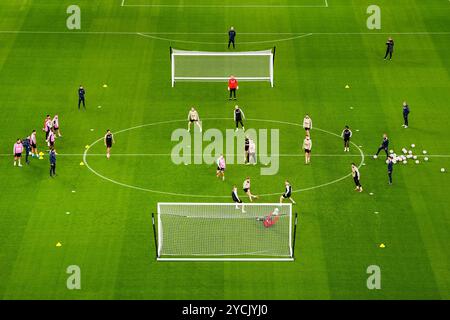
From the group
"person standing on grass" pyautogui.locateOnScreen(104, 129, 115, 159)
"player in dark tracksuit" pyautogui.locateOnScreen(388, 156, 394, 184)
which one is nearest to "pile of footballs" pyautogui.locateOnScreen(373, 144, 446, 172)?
"player in dark tracksuit" pyautogui.locateOnScreen(388, 156, 394, 184)

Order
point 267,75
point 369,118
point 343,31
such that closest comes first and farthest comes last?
point 369,118 → point 267,75 → point 343,31

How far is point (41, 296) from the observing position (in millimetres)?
54156

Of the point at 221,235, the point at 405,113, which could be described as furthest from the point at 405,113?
the point at 221,235

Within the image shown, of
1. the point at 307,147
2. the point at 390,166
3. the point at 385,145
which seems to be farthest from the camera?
the point at 385,145

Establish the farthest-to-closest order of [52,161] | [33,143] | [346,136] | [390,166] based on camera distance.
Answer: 1. [346,136]
2. [33,143]
3. [52,161]
4. [390,166]

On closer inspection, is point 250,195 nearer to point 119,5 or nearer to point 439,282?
point 439,282

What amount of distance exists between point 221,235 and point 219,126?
14.4 metres

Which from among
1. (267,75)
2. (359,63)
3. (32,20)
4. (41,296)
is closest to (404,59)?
(359,63)

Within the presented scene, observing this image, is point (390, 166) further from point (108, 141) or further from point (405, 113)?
point (108, 141)

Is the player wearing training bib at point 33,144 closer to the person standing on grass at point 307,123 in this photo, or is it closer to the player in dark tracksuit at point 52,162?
the player in dark tracksuit at point 52,162

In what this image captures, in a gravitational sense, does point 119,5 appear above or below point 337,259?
above

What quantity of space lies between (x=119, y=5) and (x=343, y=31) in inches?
640

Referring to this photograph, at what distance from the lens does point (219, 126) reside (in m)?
70.8

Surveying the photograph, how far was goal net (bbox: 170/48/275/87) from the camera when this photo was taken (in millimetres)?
77200
